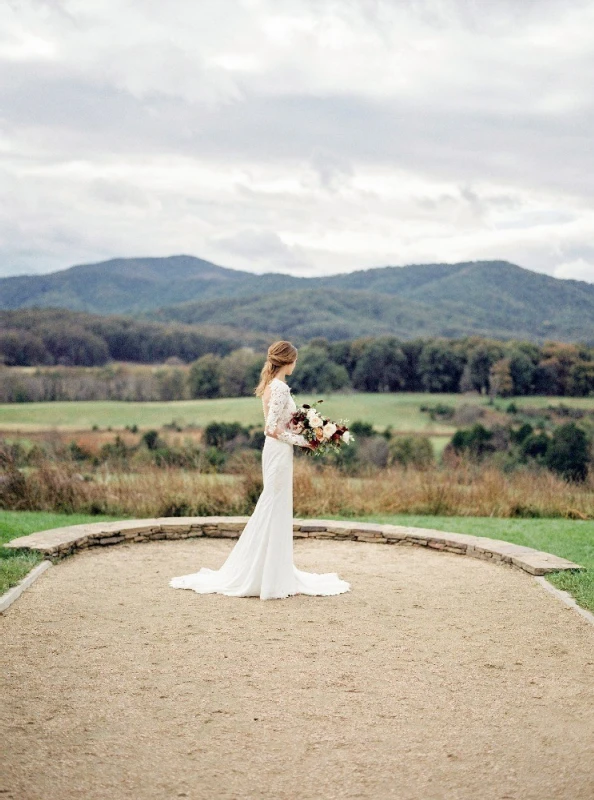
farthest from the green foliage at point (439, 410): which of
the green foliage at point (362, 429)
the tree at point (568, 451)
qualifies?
the tree at point (568, 451)

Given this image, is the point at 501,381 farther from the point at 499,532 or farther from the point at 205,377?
the point at 499,532

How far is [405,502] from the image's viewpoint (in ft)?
40.0

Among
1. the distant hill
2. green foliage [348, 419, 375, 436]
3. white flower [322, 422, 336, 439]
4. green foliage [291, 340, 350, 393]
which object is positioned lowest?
green foliage [348, 419, 375, 436]

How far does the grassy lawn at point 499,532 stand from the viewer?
7348 millimetres

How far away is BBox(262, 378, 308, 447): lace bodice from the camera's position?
712 cm

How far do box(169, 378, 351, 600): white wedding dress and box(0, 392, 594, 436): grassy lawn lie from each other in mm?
26658

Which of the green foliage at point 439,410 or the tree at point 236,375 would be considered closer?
the green foliage at point 439,410

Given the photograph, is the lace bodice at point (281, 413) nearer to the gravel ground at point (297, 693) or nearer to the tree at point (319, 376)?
the gravel ground at point (297, 693)

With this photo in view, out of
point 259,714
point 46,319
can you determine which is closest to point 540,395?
point 46,319

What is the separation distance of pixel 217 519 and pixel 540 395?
33017mm

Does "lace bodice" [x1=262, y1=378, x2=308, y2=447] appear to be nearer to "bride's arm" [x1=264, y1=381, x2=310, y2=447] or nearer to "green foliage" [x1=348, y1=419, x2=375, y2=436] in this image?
"bride's arm" [x1=264, y1=381, x2=310, y2=447]

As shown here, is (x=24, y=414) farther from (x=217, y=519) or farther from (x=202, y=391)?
(x=217, y=519)

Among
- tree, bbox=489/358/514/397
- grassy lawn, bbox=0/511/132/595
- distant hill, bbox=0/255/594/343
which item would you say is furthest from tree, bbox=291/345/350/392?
grassy lawn, bbox=0/511/132/595

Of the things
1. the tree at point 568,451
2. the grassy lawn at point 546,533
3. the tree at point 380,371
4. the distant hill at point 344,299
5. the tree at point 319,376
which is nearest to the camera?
the grassy lawn at point 546,533
